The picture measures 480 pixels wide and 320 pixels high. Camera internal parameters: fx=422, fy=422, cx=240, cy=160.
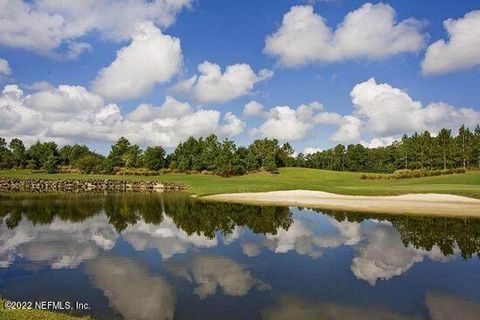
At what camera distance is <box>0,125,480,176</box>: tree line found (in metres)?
128

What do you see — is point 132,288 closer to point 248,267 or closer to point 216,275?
point 216,275

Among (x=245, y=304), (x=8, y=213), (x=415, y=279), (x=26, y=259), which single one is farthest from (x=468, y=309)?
(x=8, y=213)

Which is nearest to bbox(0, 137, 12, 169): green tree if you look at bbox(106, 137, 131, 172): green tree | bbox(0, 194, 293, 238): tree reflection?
bbox(106, 137, 131, 172): green tree

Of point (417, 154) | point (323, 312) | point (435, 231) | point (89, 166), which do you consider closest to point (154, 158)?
point (89, 166)

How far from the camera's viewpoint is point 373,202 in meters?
50.8

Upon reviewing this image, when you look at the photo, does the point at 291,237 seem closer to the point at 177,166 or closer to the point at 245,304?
the point at 245,304

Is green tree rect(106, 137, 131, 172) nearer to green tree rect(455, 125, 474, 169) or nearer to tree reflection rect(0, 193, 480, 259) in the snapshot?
tree reflection rect(0, 193, 480, 259)

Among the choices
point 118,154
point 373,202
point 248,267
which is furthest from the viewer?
point 118,154

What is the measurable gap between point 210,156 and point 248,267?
108590 mm

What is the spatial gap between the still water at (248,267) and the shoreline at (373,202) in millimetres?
5785

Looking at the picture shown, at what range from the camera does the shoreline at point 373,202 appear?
43.1m

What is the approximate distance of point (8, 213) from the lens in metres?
42.4

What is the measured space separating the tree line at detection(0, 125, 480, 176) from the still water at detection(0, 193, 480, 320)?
3589 inches

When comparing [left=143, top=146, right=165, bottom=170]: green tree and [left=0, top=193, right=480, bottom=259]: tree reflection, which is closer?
[left=0, top=193, right=480, bottom=259]: tree reflection
